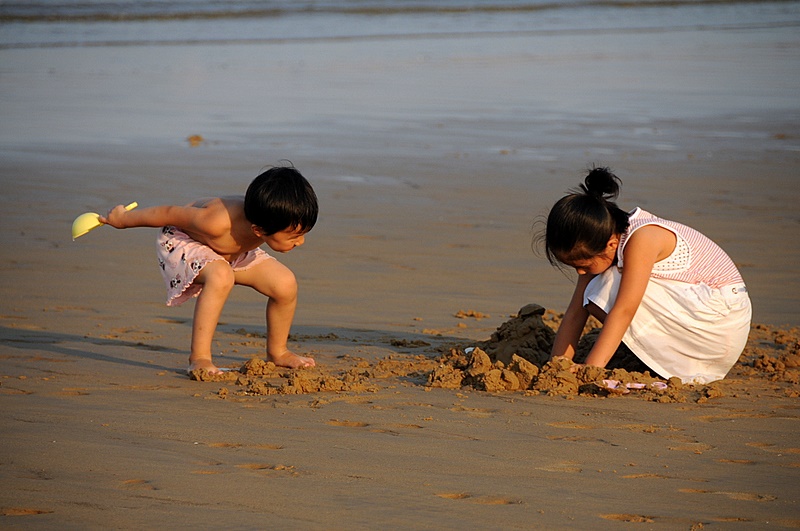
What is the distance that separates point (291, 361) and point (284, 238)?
55cm

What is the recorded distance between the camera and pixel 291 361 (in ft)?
13.8

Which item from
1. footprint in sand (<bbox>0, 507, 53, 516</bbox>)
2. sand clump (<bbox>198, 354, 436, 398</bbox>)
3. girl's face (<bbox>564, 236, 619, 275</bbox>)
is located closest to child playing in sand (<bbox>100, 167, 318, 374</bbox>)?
sand clump (<bbox>198, 354, 436, 398</bbox>)

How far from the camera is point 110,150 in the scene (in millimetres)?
9656

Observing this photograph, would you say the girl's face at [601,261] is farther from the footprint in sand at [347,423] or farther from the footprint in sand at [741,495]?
the footprint in sand at [741,495]

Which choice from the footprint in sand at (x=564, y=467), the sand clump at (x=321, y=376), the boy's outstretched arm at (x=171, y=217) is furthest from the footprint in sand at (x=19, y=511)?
the boy's outstretched arm at (x=171, y=217)

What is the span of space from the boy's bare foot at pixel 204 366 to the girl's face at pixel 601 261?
1455 millimetres

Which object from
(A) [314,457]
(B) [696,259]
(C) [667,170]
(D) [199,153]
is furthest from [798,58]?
(A) [314,457]

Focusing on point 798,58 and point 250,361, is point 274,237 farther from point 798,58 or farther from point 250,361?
point 798,58

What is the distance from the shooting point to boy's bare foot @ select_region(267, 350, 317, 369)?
420cm

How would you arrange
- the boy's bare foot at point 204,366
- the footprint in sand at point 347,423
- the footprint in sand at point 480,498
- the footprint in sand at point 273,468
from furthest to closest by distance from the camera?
the boy's bare foot at point 204,366
the footprint in sand at point 347,423
the footprint in sand at point 273,468
the footprint in sand at point 480,498

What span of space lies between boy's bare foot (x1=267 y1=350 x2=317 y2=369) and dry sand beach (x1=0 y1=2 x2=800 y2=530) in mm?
148

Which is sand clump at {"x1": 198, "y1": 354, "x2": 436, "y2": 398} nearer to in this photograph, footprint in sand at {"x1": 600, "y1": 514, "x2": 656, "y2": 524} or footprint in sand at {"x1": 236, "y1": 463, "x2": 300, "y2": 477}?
footprint in sand at {"x1": 236, "y1": 463, "x2": 300, "y2": 477}

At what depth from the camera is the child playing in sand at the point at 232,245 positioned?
156 inches

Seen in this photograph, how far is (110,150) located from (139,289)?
4472mm
